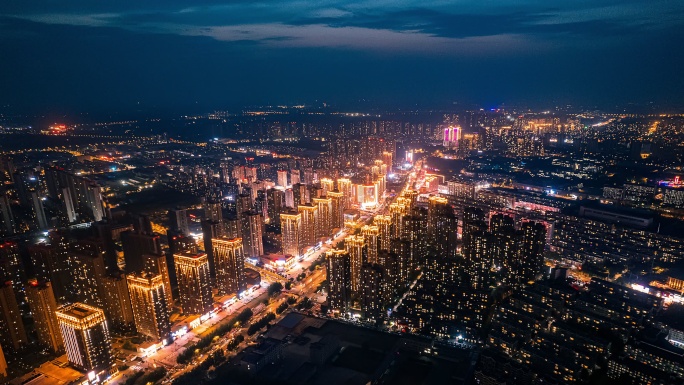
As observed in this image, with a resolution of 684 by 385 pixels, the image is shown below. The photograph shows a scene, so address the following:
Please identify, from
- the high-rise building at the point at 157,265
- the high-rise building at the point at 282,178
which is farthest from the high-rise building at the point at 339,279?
the high-rise building at the point at 282,178

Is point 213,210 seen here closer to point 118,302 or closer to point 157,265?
point 157,265

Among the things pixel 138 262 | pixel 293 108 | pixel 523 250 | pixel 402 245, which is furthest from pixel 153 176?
pixel 293 108

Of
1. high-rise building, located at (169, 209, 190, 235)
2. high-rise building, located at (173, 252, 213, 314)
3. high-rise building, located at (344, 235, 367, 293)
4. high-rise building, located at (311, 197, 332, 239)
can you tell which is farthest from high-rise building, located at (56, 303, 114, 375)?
high-rise building, located at (311, 197, 332, 239)

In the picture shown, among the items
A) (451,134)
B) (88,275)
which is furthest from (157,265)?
(451,134)

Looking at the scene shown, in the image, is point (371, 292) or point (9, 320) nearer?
point (9, 320)

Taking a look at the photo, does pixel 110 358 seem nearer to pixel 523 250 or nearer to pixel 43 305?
pixel 43 305

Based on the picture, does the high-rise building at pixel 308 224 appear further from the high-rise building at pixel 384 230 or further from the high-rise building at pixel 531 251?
the high-rise building at pixel 531 251

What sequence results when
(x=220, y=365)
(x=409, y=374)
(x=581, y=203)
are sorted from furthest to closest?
(x=581, y=203)
(x=220, y=365)
(x=409, y=374)
